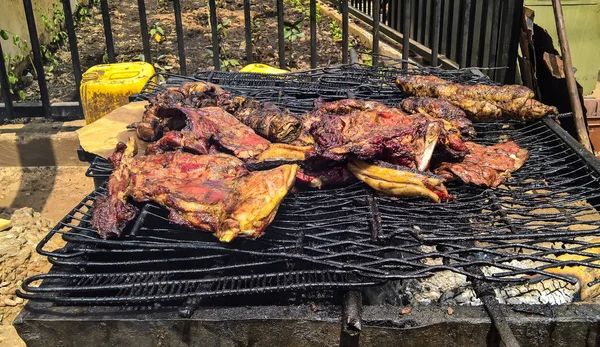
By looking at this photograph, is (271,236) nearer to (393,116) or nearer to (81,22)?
(393,116)

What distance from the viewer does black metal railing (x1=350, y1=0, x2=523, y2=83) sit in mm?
6418

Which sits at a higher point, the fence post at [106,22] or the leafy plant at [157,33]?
the fence post at [106,22]

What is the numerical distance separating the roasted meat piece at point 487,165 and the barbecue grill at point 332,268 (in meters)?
0.08

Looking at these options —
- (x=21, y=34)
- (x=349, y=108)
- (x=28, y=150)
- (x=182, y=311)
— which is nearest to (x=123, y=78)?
(x=28, y=150)

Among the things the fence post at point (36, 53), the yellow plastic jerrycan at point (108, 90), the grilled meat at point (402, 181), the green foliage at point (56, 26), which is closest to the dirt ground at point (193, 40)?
the green foliage at point (56, 26)

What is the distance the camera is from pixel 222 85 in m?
4.70

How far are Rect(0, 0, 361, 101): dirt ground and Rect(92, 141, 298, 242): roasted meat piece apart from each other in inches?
207

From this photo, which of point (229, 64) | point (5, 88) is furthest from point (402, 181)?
point (229, 64)

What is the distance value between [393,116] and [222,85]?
1.99m

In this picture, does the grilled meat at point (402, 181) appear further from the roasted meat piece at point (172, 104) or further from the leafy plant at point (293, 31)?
the leafy plant at point (293, 31)

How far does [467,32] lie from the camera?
6.96 meters

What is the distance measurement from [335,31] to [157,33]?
3.59 meters

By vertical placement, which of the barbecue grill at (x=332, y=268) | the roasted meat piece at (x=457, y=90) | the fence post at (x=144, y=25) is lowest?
the barbecue grill at (x=332, y=268)

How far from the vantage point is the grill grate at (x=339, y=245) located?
2.22 metres
